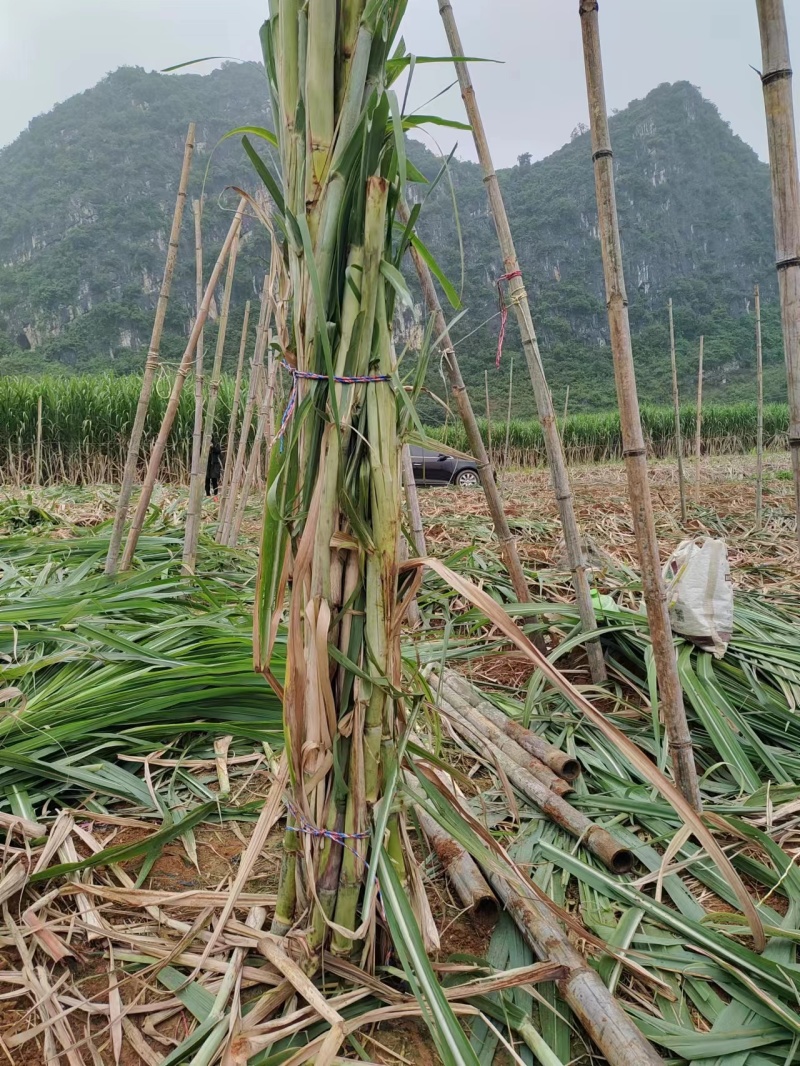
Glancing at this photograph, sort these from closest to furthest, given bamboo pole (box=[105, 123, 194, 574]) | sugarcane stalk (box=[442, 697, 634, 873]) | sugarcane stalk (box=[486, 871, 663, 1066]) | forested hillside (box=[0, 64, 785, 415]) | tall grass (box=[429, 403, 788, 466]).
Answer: sugarcane stalk (box=[486, 871, 663, 1066]), sugarcane stalk (box=[442, 697, 634, 873]), bamboo pole (box=[105, 123, 194, 574]), tall grass (box=[429, 403, 788, 466]), forested hillside (box=[0, 64, 785, 415])

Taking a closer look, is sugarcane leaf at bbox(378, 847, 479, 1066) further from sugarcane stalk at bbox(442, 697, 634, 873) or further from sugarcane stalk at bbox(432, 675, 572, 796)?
sugarcane stalk at bbox(432, 675, 572, 796)

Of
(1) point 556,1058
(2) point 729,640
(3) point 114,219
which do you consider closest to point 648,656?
(2) point 729,640

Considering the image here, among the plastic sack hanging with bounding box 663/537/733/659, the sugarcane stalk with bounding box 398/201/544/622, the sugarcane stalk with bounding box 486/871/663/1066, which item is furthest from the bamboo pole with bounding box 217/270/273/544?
the sugarcane stalk with bounding box 486/871/663/1066

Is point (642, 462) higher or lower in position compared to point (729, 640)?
higher

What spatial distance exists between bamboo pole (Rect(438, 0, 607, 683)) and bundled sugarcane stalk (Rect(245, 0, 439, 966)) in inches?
63.1

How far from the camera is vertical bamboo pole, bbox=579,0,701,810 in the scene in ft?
Result: 5.10

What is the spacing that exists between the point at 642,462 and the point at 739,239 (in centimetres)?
7557

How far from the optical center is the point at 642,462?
1.58 m

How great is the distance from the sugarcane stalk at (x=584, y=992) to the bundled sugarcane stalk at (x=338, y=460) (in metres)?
0.32

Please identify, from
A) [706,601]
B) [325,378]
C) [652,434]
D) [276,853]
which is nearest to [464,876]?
[276,853]

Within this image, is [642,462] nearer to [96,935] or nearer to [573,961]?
[573,961]

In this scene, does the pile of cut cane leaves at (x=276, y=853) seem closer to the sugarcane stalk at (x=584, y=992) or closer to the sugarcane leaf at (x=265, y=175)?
the sugarcane stalk at (x=584, y=992)

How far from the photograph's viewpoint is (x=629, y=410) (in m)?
1.60

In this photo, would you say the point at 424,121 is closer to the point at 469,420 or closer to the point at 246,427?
the point at 469,420
